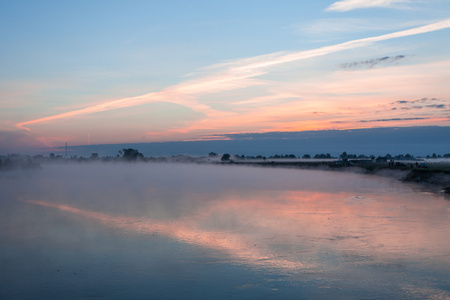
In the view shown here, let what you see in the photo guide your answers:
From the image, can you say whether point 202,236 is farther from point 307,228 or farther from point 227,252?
point 307,228

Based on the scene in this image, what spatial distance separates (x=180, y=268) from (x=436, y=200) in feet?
78.1

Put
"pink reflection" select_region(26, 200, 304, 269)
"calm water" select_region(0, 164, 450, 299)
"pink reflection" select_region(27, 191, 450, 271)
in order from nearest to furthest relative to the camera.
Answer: "calm water" select_region(0, 164, 450, 299) → "pink reflection" select_region(26, 200, 304, 269) → "pink reflection" select_region(27, 191, 450, 271)

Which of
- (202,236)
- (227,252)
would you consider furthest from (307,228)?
(227,252)

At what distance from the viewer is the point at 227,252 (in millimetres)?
15773

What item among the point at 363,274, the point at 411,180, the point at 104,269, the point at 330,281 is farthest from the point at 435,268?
the point at 411,180

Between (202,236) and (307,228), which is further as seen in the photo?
(307,228)

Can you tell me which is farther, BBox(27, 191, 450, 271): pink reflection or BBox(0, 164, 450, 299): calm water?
BBox(27, 191, 450, 271): pink reflection

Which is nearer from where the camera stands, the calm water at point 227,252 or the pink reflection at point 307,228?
the calm water at point 227,252

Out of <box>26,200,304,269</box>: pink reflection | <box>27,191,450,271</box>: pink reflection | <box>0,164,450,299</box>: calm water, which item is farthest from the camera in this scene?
<box>27,191,450,271</box>: pink reflection

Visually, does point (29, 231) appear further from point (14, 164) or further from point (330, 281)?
point (14, 164)

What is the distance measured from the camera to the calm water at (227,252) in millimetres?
11992

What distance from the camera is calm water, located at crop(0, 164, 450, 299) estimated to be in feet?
39.3

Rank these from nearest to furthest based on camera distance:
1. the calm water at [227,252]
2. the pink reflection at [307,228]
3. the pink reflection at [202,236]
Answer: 1. the calm water at [227,252]
2. the pink reflection at [202,236]
3. the pink reflection at [307,228]

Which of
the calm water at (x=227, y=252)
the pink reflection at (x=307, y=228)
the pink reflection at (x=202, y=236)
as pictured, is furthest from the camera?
the pink reflection at (x=307, y=228)
